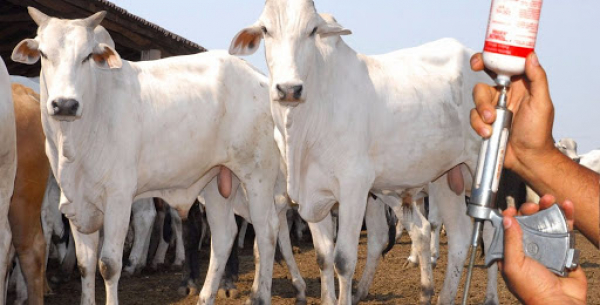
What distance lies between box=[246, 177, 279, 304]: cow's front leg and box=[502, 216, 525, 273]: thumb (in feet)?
16.9

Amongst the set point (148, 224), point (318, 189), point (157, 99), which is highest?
point (157, 99)

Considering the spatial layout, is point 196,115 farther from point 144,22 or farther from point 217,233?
point 144,22

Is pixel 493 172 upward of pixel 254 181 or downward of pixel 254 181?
upward

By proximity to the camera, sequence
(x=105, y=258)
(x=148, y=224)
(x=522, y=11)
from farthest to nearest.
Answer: (x=148, y=224) → (x=105, y=258) → (x=522, y=11)

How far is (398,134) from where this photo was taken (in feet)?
21.8

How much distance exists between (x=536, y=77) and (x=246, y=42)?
397 centimetres

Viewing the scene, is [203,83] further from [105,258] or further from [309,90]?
[105,258]

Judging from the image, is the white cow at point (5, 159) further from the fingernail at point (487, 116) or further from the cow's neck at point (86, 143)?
the fingernail at point (487, 116)

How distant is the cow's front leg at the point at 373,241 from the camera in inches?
323

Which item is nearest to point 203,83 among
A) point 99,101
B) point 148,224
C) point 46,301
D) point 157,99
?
point 157,99

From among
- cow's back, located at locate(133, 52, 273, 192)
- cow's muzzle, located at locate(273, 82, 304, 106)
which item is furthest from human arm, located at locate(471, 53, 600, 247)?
cow's back, located at locate(133, 52, 273, 192)

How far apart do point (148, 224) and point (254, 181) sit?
3558 mm

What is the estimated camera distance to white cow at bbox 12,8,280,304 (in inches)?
237

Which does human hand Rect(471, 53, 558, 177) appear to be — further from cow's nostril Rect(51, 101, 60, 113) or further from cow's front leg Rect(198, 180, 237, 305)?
cow's front leg Rect(198, 180, 237, 305)
